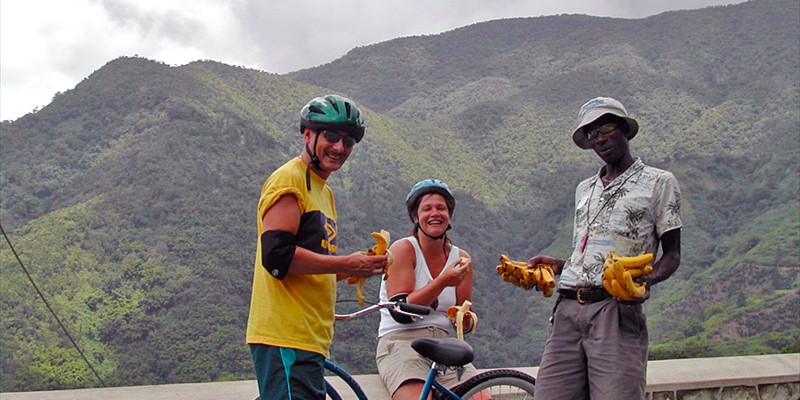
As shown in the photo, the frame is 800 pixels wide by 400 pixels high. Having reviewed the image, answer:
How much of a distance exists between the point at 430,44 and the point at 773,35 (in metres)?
26.5

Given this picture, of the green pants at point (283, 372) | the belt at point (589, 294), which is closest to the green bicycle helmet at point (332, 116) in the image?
the green pants at point (283, 372)

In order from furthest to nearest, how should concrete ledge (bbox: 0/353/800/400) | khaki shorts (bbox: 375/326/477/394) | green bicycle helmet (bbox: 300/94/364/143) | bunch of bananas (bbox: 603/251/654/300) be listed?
concrete ledge (bbox: 0/353/800/400) < khaki shorts (bbox: 375/326/477/394) < bunch of bananas (bbox: 603/251/654/300) < green bicycle helmet (bbox: 300/94/364/143)

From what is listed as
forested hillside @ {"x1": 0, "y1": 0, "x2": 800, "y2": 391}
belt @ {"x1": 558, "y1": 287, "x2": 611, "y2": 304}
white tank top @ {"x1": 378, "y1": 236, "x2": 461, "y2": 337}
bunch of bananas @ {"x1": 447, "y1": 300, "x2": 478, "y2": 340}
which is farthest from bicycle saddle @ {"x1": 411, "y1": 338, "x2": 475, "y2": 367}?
forested hillside @ {"x1": 0, "y1": 0, "x2": 800, "y2": 391}

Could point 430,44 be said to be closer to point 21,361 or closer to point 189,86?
point 189,86

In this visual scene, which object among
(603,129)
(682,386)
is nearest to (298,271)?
(603,129)

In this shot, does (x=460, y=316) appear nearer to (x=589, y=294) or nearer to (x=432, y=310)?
(x=432, y=310)

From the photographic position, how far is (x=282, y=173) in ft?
7.13

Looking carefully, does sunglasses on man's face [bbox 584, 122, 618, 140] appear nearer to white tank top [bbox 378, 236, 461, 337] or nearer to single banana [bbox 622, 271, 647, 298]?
single banana [bbox 622, 271, 647, 298]

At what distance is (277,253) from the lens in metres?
2.06

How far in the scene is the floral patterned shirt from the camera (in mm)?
2578

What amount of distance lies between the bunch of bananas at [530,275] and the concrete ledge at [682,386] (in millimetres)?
906

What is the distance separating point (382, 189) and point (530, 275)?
26420 millimetres

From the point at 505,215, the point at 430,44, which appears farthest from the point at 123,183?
the point at 430,44

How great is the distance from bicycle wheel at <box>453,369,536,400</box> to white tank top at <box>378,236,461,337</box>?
0.39m
